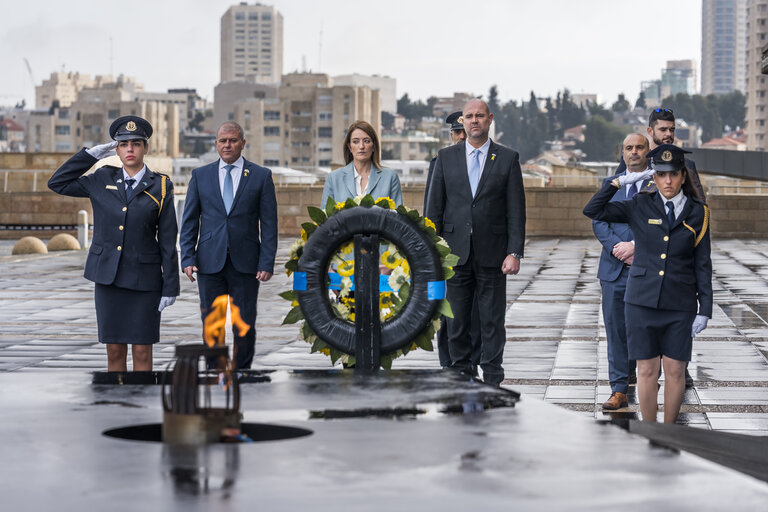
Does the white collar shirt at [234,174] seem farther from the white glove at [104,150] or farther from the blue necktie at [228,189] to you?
the white glove at [104,150]

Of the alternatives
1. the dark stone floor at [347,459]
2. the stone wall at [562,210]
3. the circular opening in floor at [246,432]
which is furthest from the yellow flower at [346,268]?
the stone wall at [562,210]

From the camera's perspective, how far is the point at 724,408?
26.2 feet

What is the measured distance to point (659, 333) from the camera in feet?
22.3

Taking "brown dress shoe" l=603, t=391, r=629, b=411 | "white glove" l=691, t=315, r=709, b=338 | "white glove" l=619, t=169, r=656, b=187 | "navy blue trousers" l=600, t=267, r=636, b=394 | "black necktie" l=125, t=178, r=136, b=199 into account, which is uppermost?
"white glove" l=619, t=169, r=656, b=187

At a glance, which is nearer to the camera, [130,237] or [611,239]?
[130,237]

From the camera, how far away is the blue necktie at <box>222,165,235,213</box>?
789 centimetres

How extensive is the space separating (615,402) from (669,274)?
1.49m

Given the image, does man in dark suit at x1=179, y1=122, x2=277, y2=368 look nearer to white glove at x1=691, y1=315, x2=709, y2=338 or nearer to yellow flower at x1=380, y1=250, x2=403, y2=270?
yellow flower at x1=380, y1=250, x2=403, y2=270

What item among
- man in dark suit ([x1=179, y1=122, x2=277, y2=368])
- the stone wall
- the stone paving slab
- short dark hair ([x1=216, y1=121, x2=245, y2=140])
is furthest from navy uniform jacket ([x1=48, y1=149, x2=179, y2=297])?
the stone wall

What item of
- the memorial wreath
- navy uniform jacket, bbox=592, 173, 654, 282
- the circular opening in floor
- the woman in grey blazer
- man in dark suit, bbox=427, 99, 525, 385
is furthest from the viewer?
navy uniform jacket, bbox=592, 173, 654, 282

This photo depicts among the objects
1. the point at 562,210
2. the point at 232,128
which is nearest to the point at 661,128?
the point at 232,128

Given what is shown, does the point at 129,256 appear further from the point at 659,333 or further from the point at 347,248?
the point at 659,333

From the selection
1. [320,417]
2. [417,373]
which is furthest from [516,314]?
[320,417]

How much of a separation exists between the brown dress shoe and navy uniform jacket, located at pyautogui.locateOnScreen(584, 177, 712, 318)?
129cm
